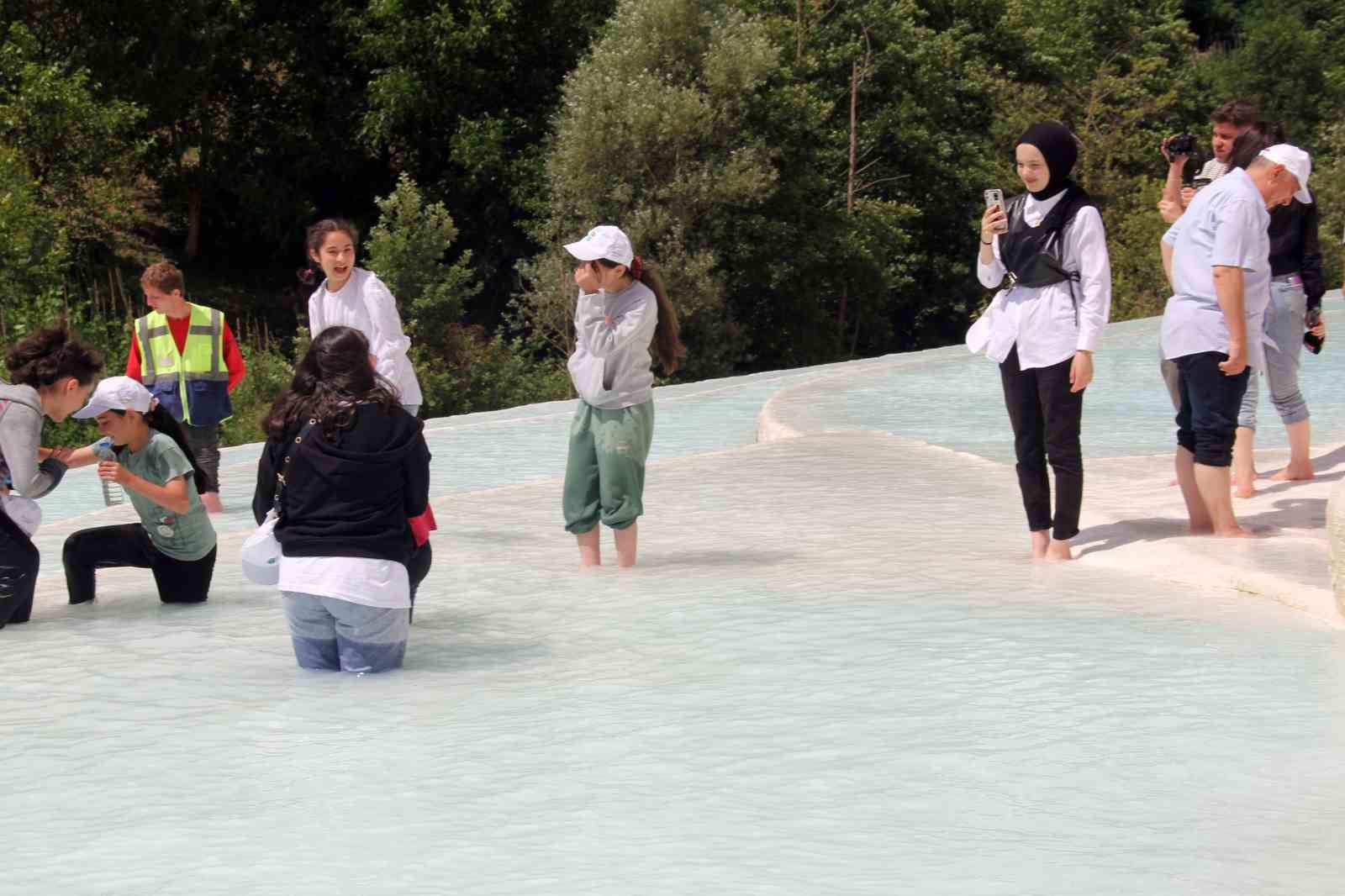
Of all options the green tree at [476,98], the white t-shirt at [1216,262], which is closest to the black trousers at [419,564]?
the white t-shirt at [1216,262]

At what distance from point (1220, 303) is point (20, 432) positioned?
465cm

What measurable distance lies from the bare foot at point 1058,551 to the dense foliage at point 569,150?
20845 millimetres

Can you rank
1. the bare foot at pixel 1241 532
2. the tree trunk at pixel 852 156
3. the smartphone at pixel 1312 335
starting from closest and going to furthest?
the bare foot at pixel 1241 532
the smartphone at pixel 1312 335
the tree trunk at pixel 852 156

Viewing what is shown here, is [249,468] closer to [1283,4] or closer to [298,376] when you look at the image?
[298,376]

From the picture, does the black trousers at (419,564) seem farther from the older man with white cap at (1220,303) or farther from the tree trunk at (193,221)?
the tree trunk at (193,221)

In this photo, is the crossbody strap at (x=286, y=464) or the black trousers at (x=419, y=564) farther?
the black trousers at (x=419, y=564)

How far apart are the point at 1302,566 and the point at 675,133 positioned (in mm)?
27170

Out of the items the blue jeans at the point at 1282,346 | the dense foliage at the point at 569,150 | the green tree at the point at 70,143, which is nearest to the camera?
the blue jeans at the point at 1282,346

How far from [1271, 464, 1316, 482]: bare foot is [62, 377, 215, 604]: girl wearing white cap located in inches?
209

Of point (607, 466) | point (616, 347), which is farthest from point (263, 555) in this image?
point (616, 347)

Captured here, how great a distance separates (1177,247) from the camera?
766cm

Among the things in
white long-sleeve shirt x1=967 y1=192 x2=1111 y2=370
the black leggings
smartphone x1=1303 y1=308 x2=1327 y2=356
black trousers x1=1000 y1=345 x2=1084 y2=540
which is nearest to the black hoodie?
the black leggings

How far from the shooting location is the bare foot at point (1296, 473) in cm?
931

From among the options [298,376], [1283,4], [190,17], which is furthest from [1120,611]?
[1283,4]
